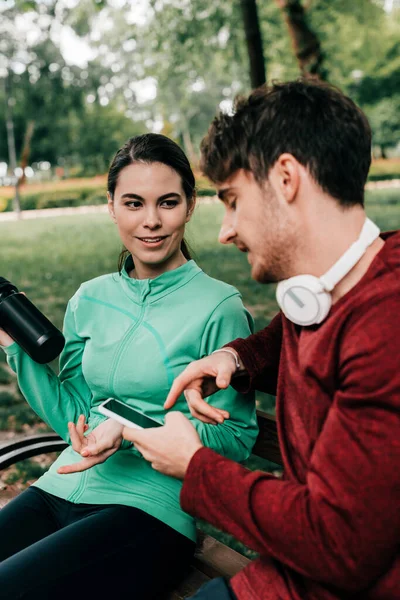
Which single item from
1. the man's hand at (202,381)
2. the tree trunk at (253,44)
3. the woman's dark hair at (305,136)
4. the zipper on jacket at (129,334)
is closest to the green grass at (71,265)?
the zipper on jacket at (129,334)

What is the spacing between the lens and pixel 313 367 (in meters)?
1.36

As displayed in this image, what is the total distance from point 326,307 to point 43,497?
1.29 meters

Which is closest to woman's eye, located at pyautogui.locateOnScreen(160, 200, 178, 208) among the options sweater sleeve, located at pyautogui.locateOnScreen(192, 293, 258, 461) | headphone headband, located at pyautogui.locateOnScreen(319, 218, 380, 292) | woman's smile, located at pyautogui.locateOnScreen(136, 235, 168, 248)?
woman's smile, located at pyautogui.locateOnScreen(136, 235, 168, 248)

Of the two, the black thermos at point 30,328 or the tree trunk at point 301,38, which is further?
the tree trunk at point 301,38

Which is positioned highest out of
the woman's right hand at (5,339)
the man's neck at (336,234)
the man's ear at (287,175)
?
the man's ear at (287,175)

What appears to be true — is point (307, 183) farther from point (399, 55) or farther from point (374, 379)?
point (399, 55)

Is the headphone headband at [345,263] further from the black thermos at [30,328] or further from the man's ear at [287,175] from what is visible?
the black thermos at [30,328]

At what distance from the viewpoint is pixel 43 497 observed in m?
2.15

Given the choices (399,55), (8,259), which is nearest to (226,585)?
(8,259)

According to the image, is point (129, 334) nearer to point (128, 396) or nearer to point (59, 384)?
point (128, 396)

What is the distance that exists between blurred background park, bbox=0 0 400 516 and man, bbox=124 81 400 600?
21 centimetres

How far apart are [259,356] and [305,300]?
0.54m

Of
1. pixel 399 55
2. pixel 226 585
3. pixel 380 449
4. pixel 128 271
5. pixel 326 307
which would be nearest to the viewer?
pixel 380 449

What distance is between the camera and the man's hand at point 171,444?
56.5 inches
